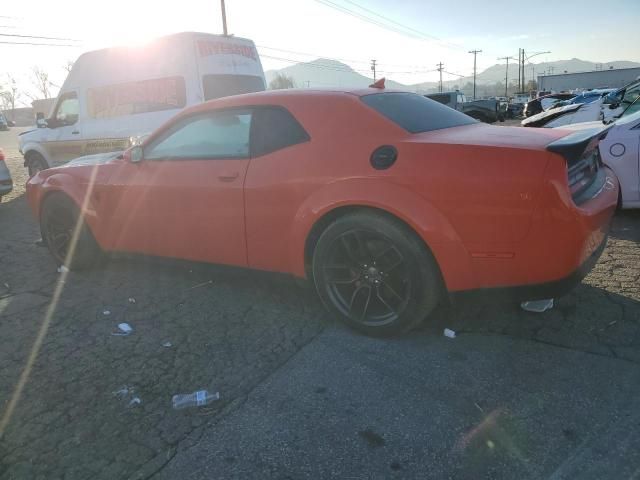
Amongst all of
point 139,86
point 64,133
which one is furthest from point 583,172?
point 64,133

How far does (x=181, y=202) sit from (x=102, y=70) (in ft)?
19.4

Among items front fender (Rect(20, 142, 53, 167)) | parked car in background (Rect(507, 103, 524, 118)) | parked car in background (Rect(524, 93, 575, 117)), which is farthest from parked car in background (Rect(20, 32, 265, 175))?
parked car in background (Rect(507, 103, 524, 118))

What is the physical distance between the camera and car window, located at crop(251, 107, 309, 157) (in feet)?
10.2

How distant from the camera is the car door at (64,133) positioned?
868 cm

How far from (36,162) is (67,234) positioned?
6500mm

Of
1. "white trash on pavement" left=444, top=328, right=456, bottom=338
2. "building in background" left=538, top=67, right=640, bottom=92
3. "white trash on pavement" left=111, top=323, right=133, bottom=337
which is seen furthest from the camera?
"building in background" left=538, top=67, right=640, bottom=92

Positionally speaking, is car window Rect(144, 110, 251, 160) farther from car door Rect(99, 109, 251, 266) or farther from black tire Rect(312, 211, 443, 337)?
black tire Rect(312, 211, 443, 337)

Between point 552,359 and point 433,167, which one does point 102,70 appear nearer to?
point 433,167

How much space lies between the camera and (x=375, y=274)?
2.87 meters

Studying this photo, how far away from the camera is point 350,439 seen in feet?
6.82

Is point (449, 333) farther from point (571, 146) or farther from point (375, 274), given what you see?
point (571, 146)

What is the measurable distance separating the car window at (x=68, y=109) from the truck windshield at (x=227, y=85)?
2867 mm

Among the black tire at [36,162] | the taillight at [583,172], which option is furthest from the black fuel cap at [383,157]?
the black tire at [36,162]

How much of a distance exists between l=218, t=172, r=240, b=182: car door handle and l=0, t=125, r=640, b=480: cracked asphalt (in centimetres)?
66
